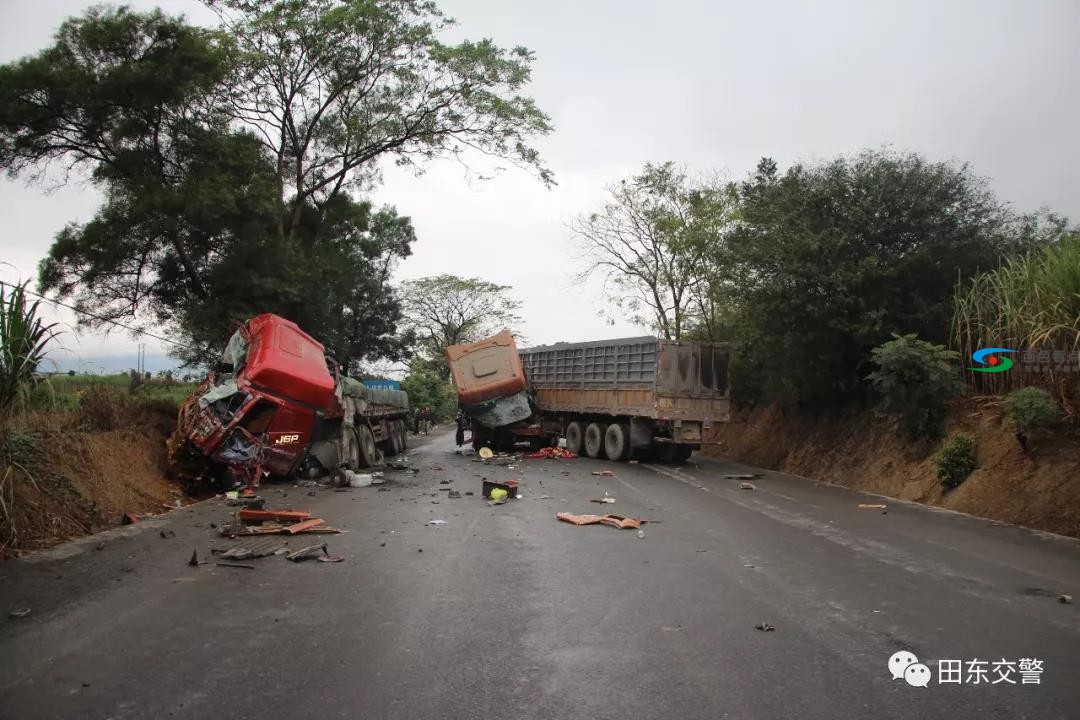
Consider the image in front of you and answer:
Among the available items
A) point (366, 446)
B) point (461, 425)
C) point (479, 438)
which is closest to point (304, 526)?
point (366, 446)

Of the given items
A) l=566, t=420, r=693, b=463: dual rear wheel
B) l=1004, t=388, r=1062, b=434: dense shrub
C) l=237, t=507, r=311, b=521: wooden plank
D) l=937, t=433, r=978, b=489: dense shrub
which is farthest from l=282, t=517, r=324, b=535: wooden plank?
l=566, t=420, r=693, b=463: dual rear wheel

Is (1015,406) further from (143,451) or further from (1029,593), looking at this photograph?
(143,451)

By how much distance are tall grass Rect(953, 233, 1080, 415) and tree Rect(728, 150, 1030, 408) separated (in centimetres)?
82

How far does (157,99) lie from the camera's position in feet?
55.1

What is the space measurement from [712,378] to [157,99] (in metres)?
14.0

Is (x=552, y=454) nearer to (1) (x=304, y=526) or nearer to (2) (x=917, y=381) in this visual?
(2) (x=917, y=381)

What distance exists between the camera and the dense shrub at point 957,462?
12.4 meters

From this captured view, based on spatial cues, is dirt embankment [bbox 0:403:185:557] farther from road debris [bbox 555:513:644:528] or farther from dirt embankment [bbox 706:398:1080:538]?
dirt embankment [bbox 706:398:1080:538]

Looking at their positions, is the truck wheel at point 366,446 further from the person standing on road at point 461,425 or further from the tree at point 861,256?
the tree at point 861,256

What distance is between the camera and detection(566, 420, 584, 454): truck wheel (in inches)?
883

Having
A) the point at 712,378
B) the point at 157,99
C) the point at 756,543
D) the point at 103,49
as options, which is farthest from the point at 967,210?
the point at 103,49

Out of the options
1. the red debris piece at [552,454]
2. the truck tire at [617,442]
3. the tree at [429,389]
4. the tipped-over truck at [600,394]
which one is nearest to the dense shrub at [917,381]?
the tipped-over truck at [600,394]

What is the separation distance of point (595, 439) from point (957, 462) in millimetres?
10338

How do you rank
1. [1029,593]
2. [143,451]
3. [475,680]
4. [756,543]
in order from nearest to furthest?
[475,680] < [1029,593] < [756,543] < [143,451]
